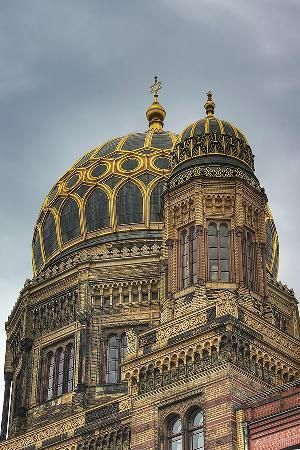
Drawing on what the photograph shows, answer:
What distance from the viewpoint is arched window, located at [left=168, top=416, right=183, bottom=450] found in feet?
97.0

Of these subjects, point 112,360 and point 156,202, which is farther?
point 156,202

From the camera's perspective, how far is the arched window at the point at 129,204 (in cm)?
4525

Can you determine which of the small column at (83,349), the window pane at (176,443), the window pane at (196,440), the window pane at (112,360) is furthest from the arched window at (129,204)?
the window pane at (196,440)

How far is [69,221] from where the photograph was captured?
46.5m

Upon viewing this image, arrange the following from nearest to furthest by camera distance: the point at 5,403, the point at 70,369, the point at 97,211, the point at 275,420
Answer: the point at 275,420
the point at 70,369
the point at 5,403
the point at 97,211

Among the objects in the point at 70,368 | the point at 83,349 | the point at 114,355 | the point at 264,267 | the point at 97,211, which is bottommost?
the point at 264,267

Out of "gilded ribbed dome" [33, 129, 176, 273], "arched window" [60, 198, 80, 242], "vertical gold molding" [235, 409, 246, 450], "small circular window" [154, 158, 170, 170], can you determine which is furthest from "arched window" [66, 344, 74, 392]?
"vertical gold molding" [235, 409, 246, 450]

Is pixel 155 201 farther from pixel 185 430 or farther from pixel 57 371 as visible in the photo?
pixel 185 430

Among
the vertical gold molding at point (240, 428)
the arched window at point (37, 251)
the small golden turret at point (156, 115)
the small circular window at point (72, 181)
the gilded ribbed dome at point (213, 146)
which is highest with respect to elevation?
the small golden turret at point (156, 115)

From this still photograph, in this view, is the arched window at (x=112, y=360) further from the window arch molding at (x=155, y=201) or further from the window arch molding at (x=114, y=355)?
the window arch molding at (x=155, y=201)

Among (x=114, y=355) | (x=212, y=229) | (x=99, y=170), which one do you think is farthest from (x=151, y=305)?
(x=212, y=229)

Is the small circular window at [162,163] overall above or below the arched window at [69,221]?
above

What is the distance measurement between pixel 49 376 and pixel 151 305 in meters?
4.95

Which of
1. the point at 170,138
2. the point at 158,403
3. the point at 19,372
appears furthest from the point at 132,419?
the point at 170,138
